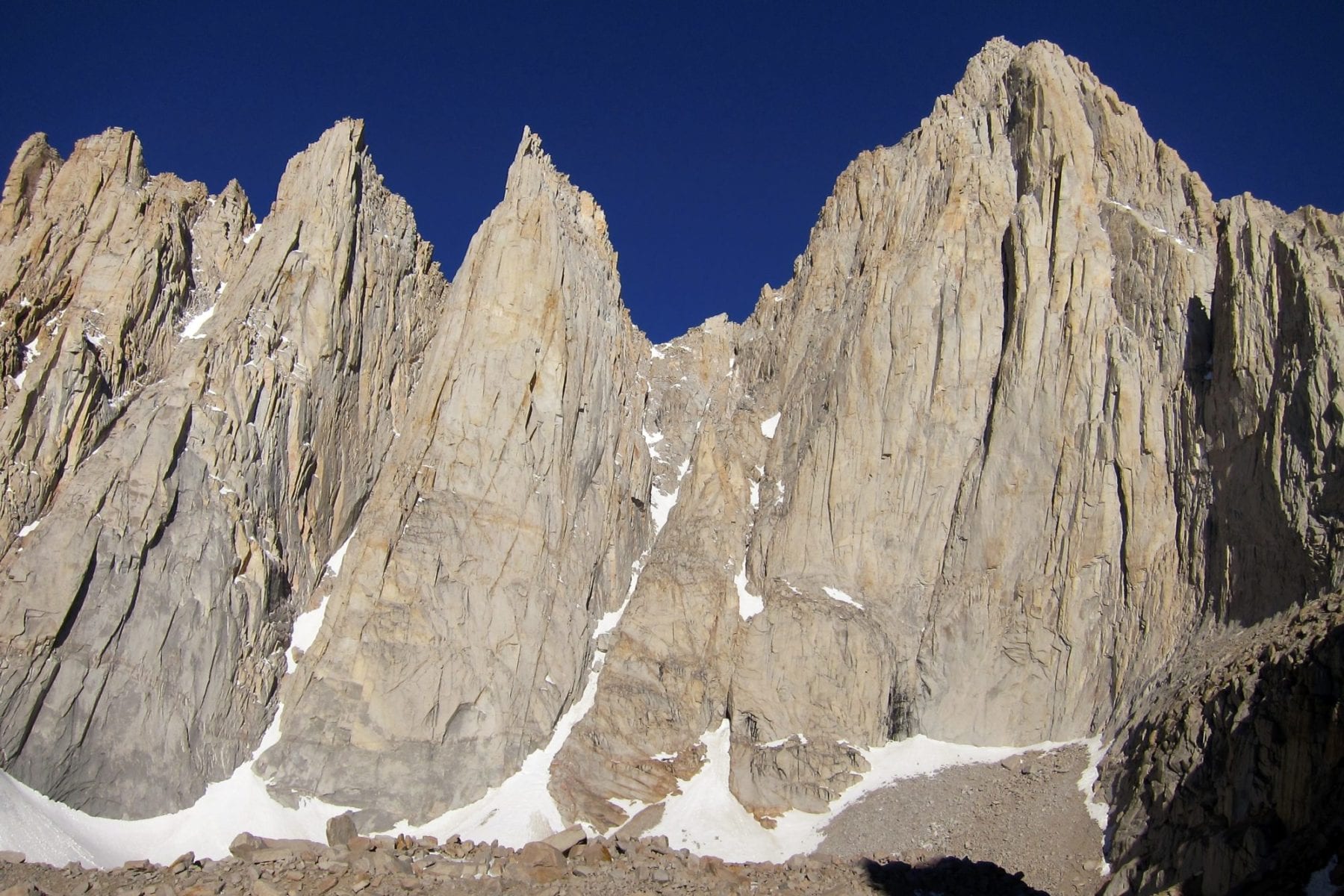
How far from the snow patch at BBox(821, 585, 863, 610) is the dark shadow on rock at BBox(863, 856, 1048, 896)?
20877mm

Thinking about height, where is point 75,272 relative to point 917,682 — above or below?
above

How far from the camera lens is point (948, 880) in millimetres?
25266

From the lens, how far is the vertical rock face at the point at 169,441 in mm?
37250

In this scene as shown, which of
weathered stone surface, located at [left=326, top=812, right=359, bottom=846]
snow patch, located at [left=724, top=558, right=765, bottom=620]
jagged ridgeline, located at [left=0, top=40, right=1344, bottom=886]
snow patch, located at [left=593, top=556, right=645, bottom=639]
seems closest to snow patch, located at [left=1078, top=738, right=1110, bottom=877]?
jagged ridgeline, located at [left=0, top=40, right=1344, bottom=886]

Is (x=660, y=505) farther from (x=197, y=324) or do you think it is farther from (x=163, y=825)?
(x=163, y=825)

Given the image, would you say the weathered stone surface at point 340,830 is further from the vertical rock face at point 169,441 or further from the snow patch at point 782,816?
the snow patch at point 782,816

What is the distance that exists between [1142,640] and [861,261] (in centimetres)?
2827

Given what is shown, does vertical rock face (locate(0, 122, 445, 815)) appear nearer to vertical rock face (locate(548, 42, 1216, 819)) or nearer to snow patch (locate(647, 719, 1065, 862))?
vertical rock face (locate(548, 42, 1216, 819))

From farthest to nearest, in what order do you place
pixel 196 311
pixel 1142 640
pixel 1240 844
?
pixel 196 311
pixel 1142 640
pixel 1240 844

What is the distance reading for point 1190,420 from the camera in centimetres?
3966

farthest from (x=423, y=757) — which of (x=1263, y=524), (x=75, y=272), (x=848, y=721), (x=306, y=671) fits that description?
(x=1263, y=524)

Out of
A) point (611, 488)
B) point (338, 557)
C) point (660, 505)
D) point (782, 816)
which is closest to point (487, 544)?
point (338, 557)

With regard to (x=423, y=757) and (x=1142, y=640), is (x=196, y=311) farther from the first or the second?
(x=1142, y=640)

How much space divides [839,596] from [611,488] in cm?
1307
